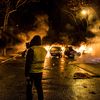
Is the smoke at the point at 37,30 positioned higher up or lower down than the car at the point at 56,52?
higher up

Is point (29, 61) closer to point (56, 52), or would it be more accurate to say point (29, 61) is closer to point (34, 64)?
point (34, 64)

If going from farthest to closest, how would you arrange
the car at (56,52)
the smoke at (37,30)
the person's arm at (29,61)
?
1. the smoke at (37,30)
2. the car at (56,52)
3. the person's arm at (29,61)

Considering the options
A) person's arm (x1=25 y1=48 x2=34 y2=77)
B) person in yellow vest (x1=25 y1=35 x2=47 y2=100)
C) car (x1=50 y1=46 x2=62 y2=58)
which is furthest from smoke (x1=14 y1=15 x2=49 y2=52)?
person's arm (x1=25 y1=48 x2=34 y2=77)

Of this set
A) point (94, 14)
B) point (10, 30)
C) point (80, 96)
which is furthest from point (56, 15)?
point (80, 96)

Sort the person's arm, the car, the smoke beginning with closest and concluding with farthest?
the person's arm
the car
the smoke

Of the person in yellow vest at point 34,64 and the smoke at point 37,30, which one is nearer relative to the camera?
the person in yellow vest at point 34,64

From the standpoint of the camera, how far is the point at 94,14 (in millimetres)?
53156

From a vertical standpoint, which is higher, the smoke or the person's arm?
the smoke

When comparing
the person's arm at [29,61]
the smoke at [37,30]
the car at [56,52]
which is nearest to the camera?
the person's arm at [29,61]

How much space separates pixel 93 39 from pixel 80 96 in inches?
1577

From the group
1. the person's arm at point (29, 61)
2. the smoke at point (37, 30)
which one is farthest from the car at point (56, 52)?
the person's arm at point (29, 61)

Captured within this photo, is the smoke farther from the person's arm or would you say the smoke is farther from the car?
the person's arm

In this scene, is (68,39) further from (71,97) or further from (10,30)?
(71,97)

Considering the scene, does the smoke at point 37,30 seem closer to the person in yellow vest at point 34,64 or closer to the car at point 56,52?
the car at point 56,52
